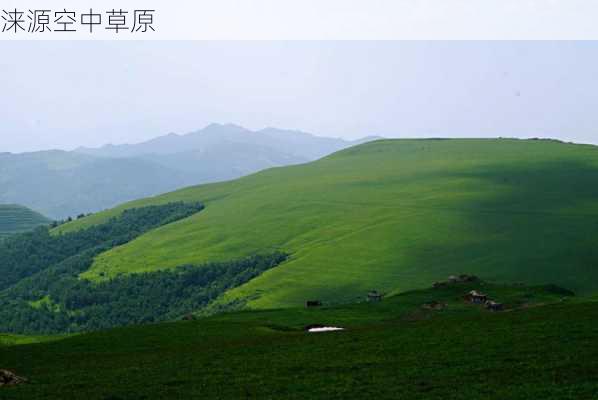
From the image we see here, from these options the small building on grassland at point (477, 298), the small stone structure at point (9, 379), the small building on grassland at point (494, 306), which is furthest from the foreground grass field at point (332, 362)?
the small building on grassland at point (477, 298)

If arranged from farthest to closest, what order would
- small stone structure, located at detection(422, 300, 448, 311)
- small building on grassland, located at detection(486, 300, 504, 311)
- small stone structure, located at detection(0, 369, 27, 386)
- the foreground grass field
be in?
1. small stone structure, located at detection(422, 300, 448, 311)
2. small building on grassland, located at detection(486, 300, 504, 311)
3. small stone structure, located at detection(0, 369, 27, 386)
4. the foreground grass field

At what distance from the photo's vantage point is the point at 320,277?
179 metres

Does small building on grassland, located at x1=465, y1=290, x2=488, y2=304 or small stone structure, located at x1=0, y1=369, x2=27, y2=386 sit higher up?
small stone structure, located at x1=0, y1=369, x2=27, y2=386

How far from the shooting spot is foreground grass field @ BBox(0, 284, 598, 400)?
40562mm

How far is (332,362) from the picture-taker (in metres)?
49.8

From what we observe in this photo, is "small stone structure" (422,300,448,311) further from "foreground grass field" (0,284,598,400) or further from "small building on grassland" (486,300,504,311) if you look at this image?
"foreground grass field" (0,284,598,400)

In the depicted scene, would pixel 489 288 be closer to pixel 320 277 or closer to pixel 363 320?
pixel 363 320

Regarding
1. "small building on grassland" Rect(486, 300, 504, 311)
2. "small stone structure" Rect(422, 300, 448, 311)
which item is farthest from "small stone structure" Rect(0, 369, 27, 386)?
"small building on grassland" Rect(486, 300, 504, 311)

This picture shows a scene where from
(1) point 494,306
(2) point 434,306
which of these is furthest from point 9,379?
(1) point 494,306

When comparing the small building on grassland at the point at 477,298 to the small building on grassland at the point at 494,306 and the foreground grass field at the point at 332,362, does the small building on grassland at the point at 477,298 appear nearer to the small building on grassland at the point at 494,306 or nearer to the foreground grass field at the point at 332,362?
the small building on grassland at the point at 494,306

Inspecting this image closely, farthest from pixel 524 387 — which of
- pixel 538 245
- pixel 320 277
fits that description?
pixel 538 245

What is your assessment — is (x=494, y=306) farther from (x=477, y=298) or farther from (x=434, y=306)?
(x=434, y=306)

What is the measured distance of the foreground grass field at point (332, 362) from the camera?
4056 centimetres

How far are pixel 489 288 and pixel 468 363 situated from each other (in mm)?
59901
